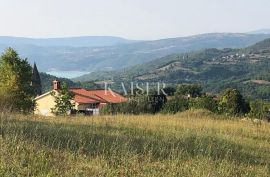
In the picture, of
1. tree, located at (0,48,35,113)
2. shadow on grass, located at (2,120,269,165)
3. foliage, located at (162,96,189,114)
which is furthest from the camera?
foliage, located at (162,96,189,114)

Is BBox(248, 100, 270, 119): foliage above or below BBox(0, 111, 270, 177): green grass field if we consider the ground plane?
below

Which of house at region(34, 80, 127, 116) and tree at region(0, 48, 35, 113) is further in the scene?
house at region(34, 80, 127, 116)

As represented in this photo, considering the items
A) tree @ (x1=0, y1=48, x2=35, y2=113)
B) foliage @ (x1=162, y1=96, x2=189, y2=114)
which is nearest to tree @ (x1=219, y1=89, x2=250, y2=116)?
foliage @ (x1=162, y1=96, x2=189, y2=114)

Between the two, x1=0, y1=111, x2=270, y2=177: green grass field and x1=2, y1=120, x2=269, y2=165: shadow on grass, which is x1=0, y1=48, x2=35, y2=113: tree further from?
x1=0, y1=111, x2=270, y2=177: green grass field

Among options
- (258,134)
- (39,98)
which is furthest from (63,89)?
(258,134)

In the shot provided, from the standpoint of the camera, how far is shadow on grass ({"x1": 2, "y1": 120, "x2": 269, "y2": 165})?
7.45m

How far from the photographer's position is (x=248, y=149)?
9.77 m

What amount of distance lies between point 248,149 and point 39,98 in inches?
3009

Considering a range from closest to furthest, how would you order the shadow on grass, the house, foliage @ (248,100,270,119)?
the shadow on grass → foliage @ (248,100,270,119) → the house

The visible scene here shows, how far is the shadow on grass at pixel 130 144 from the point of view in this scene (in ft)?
24.4

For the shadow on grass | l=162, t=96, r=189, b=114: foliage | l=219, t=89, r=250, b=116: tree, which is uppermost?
the shadow on grass

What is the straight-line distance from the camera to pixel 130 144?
823 cm

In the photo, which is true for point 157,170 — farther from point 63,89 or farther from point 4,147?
point 63,89

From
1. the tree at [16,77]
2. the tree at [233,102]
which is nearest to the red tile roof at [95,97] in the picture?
the tree at [233,102]
